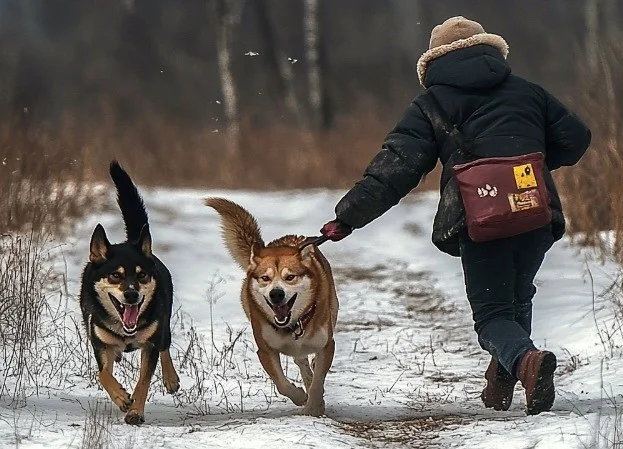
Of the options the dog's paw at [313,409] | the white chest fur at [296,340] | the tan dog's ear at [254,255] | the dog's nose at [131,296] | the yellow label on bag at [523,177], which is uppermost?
the yellow label on bag at [523,177]

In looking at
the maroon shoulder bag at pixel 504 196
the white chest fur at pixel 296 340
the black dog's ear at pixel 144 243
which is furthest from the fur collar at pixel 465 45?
the black dog's ear at pixel 144 243

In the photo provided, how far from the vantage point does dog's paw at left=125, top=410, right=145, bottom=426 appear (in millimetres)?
A: 4793

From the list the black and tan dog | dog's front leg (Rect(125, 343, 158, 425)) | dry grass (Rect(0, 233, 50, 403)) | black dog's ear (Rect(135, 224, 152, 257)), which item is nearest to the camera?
dog's front leg (Rect(125, 343, 158, 425))

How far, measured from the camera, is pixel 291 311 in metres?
5.43

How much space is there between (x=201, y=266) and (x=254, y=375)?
3948 millimetres

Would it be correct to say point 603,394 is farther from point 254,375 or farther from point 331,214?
point 331,214

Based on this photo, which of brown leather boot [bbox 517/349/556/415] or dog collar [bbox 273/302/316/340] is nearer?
brown leather boot [bbox 517/349/556/415]

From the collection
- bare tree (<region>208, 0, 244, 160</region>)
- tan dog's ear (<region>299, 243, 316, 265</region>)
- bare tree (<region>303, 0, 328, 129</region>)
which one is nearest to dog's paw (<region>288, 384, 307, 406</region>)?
tan dog's ear (<region>299, 243, 316, 265</region>)

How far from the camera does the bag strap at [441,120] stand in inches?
191

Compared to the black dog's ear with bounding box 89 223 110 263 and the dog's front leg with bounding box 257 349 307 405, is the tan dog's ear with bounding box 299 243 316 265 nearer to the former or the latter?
the dog's front leg with bounding box 257 349 307 405

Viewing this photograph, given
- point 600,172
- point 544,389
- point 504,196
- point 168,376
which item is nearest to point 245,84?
point 600,172

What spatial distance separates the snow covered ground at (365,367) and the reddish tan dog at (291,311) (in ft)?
0.61

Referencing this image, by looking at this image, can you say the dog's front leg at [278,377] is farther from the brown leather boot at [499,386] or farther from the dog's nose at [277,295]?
the brown leather boot at [499,386]

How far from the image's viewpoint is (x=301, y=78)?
3191cm
